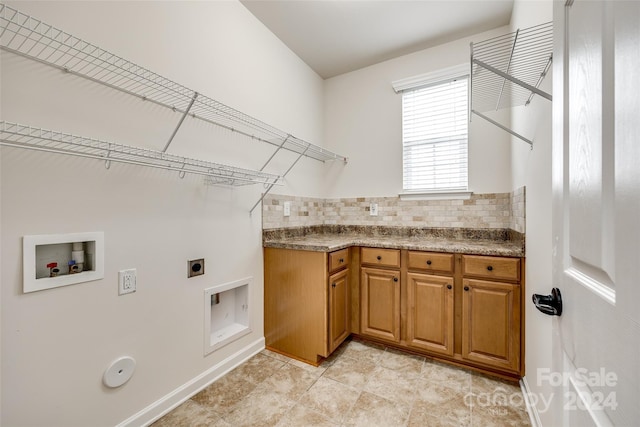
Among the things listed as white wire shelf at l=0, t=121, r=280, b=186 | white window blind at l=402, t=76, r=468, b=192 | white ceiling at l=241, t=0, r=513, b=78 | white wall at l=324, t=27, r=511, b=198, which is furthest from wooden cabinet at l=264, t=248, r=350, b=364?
white ceiling at l=241, t=0, r=513, b=78

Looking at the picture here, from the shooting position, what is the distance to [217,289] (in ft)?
6.07

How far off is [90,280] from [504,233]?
2862mm

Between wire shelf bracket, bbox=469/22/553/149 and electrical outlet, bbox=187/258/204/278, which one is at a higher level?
wire shelf bracket, bbox=469/22/553/149

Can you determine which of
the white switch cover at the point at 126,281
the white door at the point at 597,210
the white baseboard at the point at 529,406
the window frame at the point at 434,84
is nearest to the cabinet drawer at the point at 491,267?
the white baseboard at the point at 529,406

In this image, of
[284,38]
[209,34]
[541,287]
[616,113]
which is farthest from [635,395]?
[284,38]

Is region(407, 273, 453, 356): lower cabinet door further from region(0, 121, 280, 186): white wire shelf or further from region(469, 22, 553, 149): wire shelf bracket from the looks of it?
region(0, 121, 280, 186): white wire shelf

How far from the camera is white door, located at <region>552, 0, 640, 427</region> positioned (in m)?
0.36

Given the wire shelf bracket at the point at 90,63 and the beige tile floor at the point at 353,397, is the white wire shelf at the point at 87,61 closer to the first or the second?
the wire shelf bracket at the point at 90,63

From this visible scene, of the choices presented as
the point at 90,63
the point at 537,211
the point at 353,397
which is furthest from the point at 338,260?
the point at 90,63

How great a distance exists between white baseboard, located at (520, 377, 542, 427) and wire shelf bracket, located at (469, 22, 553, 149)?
1.44 meters

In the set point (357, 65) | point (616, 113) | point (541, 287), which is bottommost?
point (541, 287)

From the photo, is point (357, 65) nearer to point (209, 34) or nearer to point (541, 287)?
point (209, 34)

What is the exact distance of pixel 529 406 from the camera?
1510 mm

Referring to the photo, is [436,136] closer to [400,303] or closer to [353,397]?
[400,303]
